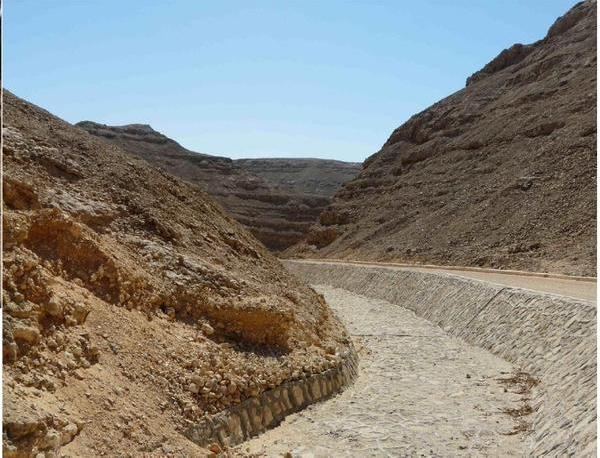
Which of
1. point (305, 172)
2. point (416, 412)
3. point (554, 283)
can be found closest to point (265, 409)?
point (416, 412)

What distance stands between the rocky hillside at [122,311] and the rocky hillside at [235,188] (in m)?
60.3

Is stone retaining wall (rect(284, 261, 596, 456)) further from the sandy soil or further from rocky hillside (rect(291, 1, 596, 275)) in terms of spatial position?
rocky hillside (rect(291, 1, 596, 275))

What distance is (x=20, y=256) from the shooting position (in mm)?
9117

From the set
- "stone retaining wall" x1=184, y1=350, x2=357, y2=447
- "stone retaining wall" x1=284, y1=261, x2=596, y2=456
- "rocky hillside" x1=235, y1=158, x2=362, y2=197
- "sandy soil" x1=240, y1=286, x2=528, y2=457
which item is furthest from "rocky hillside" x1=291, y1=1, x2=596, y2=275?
"rocky hillside" x1=235, y1=158, x2=362, y2=197

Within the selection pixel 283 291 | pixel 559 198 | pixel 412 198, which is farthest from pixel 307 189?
pixel 283 291

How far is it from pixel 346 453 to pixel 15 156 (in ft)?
26.9

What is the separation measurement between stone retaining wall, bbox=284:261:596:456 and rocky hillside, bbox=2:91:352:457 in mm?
4165

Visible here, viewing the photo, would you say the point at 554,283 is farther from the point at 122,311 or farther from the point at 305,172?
the point at 305,172

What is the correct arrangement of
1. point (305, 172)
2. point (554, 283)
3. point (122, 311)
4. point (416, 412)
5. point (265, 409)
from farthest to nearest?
1. point (305, 172)
2. point (554, 283)
3. point (416, 412)
4. point (265, 409)
5. point (122, 311)

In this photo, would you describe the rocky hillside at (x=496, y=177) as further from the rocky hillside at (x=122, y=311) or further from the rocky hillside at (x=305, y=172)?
the rocky hillside at (x=305, y=172)

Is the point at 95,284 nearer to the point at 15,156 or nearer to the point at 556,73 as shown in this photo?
the point at 15,156

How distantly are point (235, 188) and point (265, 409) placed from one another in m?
77.4

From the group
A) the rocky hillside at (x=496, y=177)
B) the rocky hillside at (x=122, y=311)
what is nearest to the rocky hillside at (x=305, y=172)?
the rocky hillside at (x=496, y=177)

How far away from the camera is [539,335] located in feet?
47.3
